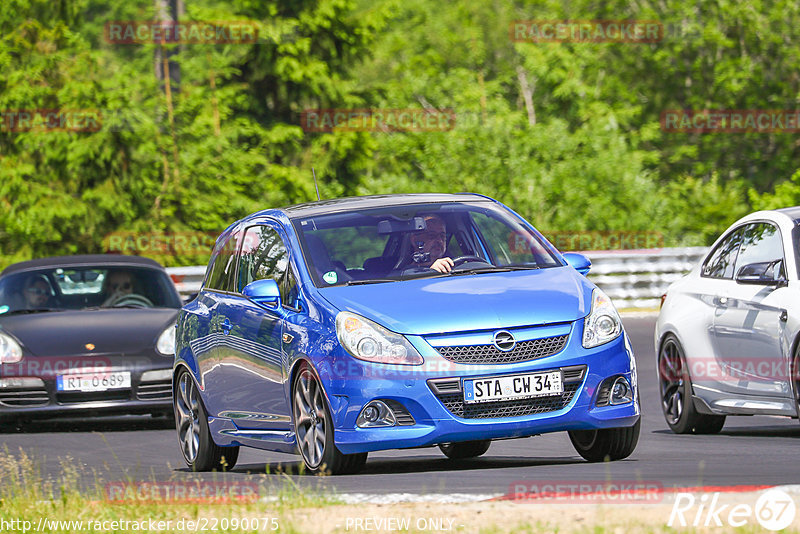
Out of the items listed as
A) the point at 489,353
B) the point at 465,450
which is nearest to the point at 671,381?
the point at 465,450

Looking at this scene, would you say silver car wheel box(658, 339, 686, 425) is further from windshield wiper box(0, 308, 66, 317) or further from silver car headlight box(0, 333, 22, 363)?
windshield wiper box(0, 308, 66, 317)

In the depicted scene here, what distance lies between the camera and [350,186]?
143 feet

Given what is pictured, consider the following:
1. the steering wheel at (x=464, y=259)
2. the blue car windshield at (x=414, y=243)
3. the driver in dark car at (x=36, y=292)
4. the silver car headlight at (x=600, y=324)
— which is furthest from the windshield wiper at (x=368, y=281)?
the driver in dark car at (x=36, y=292)

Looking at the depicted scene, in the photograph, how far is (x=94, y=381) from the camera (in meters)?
13.7

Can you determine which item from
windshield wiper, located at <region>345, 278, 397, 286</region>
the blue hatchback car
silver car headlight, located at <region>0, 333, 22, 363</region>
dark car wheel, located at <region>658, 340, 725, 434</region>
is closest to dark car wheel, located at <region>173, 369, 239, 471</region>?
the blue hatchback car

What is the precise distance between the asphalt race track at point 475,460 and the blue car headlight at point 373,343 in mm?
632

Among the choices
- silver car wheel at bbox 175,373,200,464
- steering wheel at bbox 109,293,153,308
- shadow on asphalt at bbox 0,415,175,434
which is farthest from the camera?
steering wheel at bbox 109,293,153,308

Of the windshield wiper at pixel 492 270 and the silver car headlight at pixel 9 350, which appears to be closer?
the windshield wiper at pixel 492 270

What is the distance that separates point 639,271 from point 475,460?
18018mm

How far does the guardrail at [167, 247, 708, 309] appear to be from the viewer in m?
27.4

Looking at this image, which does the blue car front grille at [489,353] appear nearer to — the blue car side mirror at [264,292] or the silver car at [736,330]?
the blue car side mirror at [264,292]

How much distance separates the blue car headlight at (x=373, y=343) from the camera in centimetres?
834

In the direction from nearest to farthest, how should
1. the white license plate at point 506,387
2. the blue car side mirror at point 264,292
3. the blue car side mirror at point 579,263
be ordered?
1. the white license plate at point 506,387
2. the blue car side mirror at point 264,292
3. the blue car side mirror at point 579,263

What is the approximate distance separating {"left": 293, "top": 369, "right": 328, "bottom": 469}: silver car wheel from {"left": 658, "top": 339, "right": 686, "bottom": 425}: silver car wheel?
3747mm
